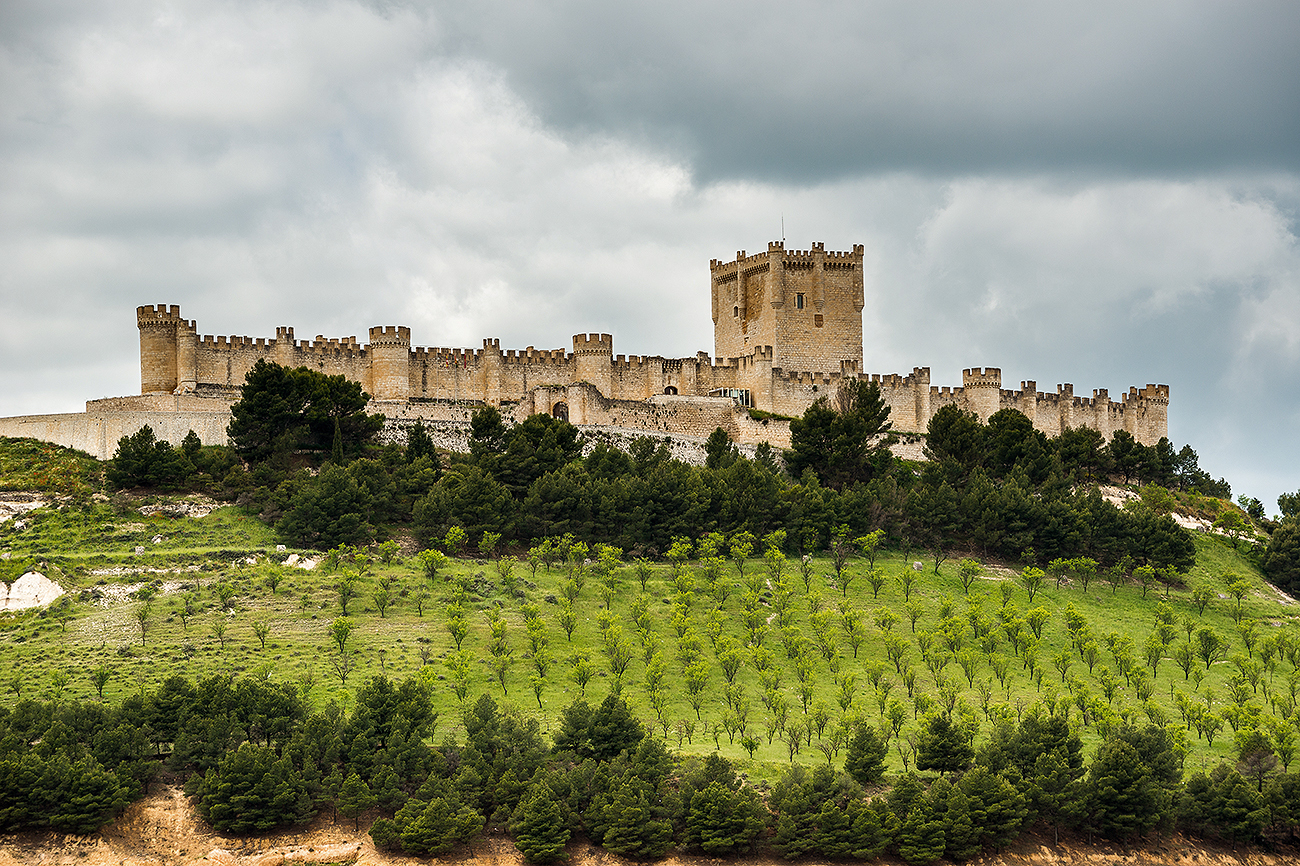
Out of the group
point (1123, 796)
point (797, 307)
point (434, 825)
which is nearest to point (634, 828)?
point (434, 825)

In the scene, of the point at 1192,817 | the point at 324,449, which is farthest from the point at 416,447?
the point at 1192,817

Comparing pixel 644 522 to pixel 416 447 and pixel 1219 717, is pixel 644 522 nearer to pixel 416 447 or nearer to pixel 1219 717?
pixel 416 447

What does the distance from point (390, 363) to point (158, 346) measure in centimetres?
1059

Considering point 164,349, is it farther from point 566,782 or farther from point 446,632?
point 566,782

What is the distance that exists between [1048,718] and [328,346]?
40.2m

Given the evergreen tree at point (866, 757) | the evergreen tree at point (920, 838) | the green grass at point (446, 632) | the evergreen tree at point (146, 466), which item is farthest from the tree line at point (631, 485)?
the evergreen tree at point (920, 838)

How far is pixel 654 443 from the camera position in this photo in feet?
212

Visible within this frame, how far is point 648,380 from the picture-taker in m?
71.5

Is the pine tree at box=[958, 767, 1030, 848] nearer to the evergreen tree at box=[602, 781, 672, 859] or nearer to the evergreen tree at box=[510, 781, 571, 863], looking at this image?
the evergreen tree at box=[602, 781, 672, 859]

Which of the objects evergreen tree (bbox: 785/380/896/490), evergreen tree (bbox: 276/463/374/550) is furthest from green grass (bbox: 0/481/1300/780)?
evergreen tree (bbox: 785/380/896/490)

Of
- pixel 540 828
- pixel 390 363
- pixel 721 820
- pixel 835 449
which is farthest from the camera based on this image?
pixel 390 363

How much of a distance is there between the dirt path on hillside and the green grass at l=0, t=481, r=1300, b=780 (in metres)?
4.48

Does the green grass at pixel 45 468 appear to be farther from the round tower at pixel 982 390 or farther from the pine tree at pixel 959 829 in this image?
the round tower at pixel 982 390

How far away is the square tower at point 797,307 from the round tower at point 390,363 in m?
19.3
